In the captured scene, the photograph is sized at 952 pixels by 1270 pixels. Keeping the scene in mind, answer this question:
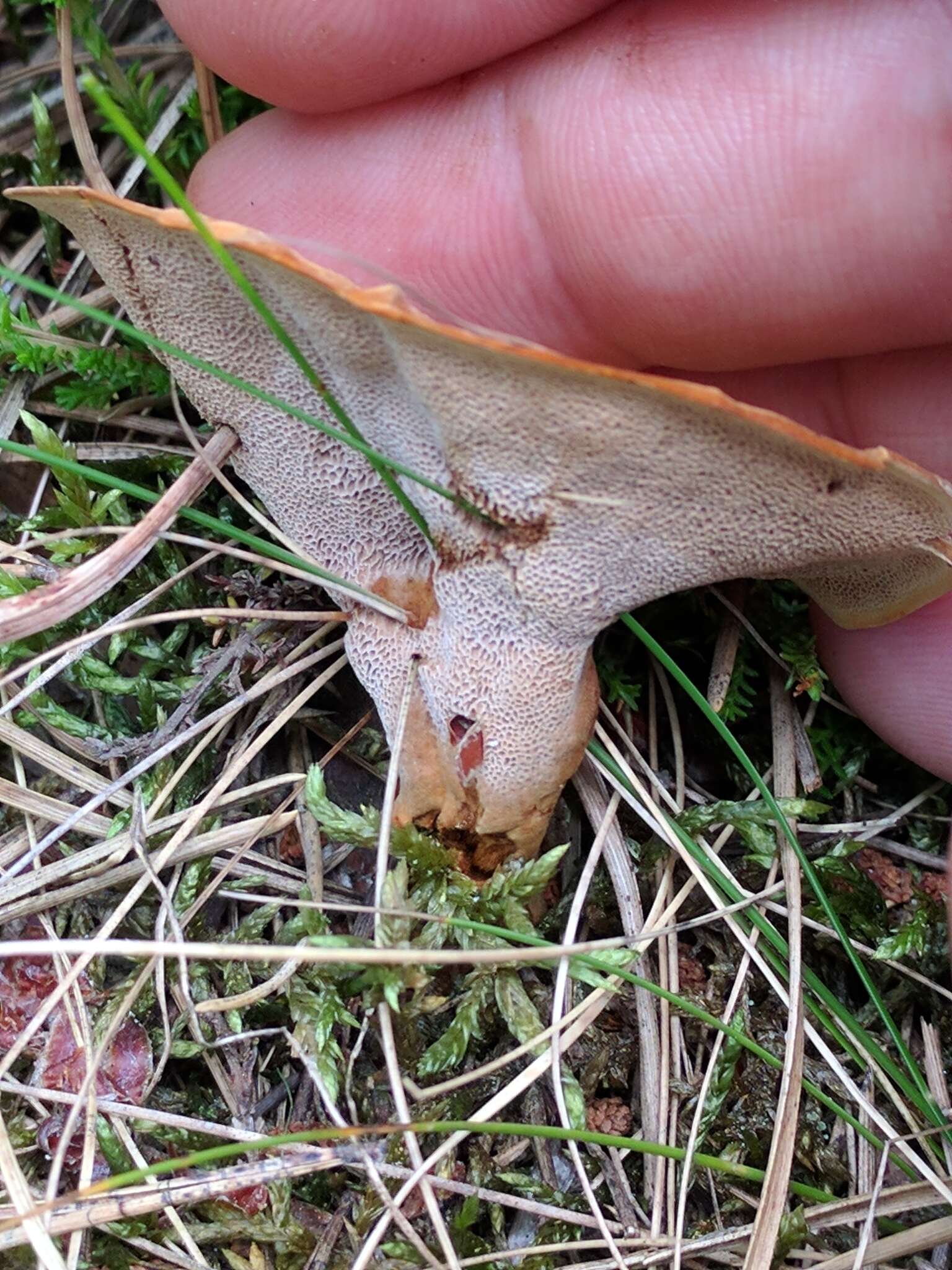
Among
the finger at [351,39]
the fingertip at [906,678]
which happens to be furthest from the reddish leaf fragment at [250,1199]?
Answer: the finger at [351,39]

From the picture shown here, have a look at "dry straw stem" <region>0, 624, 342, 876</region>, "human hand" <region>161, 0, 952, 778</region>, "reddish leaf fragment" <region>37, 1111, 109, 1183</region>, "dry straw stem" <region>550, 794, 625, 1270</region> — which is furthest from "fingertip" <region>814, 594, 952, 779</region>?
"reddish leaf fragment" <region>37, 1111, 109, 1183</region>

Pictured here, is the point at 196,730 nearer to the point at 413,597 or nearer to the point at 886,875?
the point at 413,597

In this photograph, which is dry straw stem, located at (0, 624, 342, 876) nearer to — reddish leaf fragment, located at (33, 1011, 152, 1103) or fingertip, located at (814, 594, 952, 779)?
reddish leaf fragment, located at (33, 1011, 152, 1103)

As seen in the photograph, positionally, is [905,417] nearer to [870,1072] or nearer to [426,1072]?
[870,1072]

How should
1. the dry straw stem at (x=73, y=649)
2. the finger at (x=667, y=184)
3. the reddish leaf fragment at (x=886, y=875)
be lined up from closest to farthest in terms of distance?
the finger at (x=667, y=184) < the dry straw stem at (x=73, y=649) < the reddish leaf fragment at (x=886, y=875)

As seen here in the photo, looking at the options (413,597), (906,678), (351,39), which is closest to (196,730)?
(413,597)

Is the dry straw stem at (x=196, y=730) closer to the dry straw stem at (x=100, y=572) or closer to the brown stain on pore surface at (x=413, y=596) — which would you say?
the brown stain on pore surface at (x=413, y=596)
